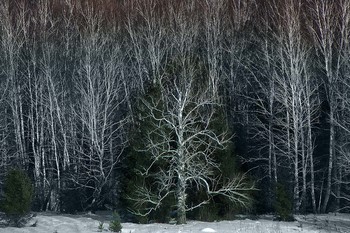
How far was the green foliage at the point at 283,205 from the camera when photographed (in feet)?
73.9

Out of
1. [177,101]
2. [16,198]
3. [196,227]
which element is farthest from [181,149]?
[16,198]

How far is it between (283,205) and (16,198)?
10.3m

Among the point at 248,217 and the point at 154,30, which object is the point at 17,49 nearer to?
the point at 154,30

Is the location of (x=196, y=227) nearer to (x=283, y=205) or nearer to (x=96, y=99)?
(x=283, y=205)

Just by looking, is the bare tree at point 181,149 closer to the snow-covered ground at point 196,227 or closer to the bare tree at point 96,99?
the snow-covered ground at point 196,227

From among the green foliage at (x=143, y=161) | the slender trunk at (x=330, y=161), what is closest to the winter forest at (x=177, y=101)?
the green foliage at (x=143, y=161)

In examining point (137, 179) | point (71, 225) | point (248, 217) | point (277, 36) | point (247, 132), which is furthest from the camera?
point (247, 132)

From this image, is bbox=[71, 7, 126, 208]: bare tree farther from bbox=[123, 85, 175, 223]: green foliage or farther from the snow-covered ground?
the snow-covered ground

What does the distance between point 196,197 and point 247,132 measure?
9.79 m

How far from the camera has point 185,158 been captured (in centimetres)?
2158

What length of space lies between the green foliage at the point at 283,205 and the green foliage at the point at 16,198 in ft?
31.5

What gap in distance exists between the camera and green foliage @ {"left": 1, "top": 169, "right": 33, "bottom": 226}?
20906 mm

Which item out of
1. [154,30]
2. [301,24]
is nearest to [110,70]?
[154,30]

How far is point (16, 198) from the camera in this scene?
69.3 ft
